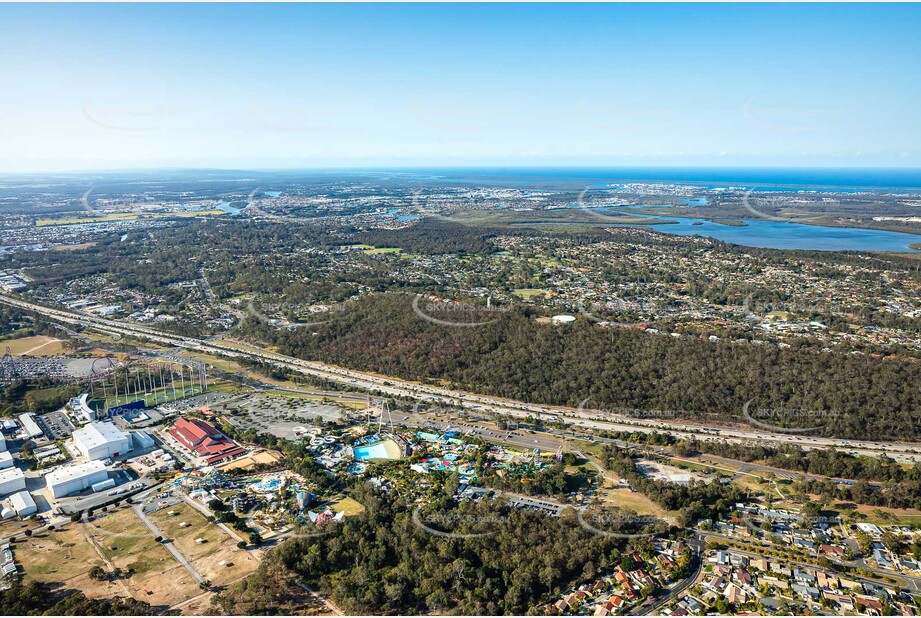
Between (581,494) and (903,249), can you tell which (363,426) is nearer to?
(581,494)

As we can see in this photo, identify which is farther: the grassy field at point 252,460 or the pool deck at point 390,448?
the pool deck at point 390,448

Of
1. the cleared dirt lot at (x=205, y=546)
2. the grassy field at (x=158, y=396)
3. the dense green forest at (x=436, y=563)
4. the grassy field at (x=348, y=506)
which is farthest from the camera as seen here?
the grassy field at (x=158, y=396)

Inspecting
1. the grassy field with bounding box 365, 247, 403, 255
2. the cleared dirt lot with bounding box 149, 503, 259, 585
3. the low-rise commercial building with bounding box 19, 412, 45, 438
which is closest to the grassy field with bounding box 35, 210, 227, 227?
the grassy field with bounding box 365, 247, 403, 255

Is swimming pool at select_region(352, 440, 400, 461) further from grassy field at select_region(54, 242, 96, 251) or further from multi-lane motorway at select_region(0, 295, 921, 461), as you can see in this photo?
grassy field at select_region(54, 242, 96, 251)

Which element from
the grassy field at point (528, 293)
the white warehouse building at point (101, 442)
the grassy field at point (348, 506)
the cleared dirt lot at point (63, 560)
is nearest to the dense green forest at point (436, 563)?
the grassy field at point (348, 506)

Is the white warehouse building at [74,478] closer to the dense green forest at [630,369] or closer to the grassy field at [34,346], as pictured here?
the dense green forest at [630,369]

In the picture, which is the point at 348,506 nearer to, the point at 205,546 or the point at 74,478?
the point at 205,546

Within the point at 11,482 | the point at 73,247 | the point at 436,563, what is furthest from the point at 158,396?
the point at 73,247
